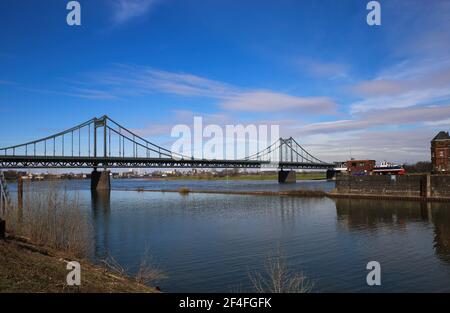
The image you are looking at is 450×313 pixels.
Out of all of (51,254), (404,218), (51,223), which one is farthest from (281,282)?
(404,218)

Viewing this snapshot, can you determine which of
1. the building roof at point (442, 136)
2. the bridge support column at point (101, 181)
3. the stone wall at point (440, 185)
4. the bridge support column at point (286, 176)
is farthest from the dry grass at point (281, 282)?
the bridge support column at point (286, 176)

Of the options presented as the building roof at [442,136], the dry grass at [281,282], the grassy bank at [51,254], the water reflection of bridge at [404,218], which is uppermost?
the building roof at [442,136]

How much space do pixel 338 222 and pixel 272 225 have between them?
16.7 ft

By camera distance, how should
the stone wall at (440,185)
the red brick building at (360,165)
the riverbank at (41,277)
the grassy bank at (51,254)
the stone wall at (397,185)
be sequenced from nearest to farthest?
1. the riverbank at (41,277)
2. the grassy bank at (51,254)
3. the stone wall at (440,185)
4. the stone wall at (397,185)
5. the red brick building at (360,165)

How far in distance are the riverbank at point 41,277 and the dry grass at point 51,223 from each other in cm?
401

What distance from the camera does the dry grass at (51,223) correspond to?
15633mm

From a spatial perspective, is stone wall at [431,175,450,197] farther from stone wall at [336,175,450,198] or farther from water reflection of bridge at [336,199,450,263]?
water reflection of bridge at [336,199,450,263]

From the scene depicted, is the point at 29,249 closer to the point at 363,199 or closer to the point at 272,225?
the point at 272,225

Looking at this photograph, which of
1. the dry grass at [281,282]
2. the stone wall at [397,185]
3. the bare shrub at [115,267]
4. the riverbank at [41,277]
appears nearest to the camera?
the riverbank at [41,277]

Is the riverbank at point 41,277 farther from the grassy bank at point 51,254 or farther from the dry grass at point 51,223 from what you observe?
the dry grass at point 51,223

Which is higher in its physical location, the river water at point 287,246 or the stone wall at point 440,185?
the stone wall at point 440,185

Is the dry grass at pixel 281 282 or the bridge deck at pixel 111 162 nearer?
the dry grass at pixel 281 282

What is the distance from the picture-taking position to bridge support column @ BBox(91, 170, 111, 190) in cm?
7912
